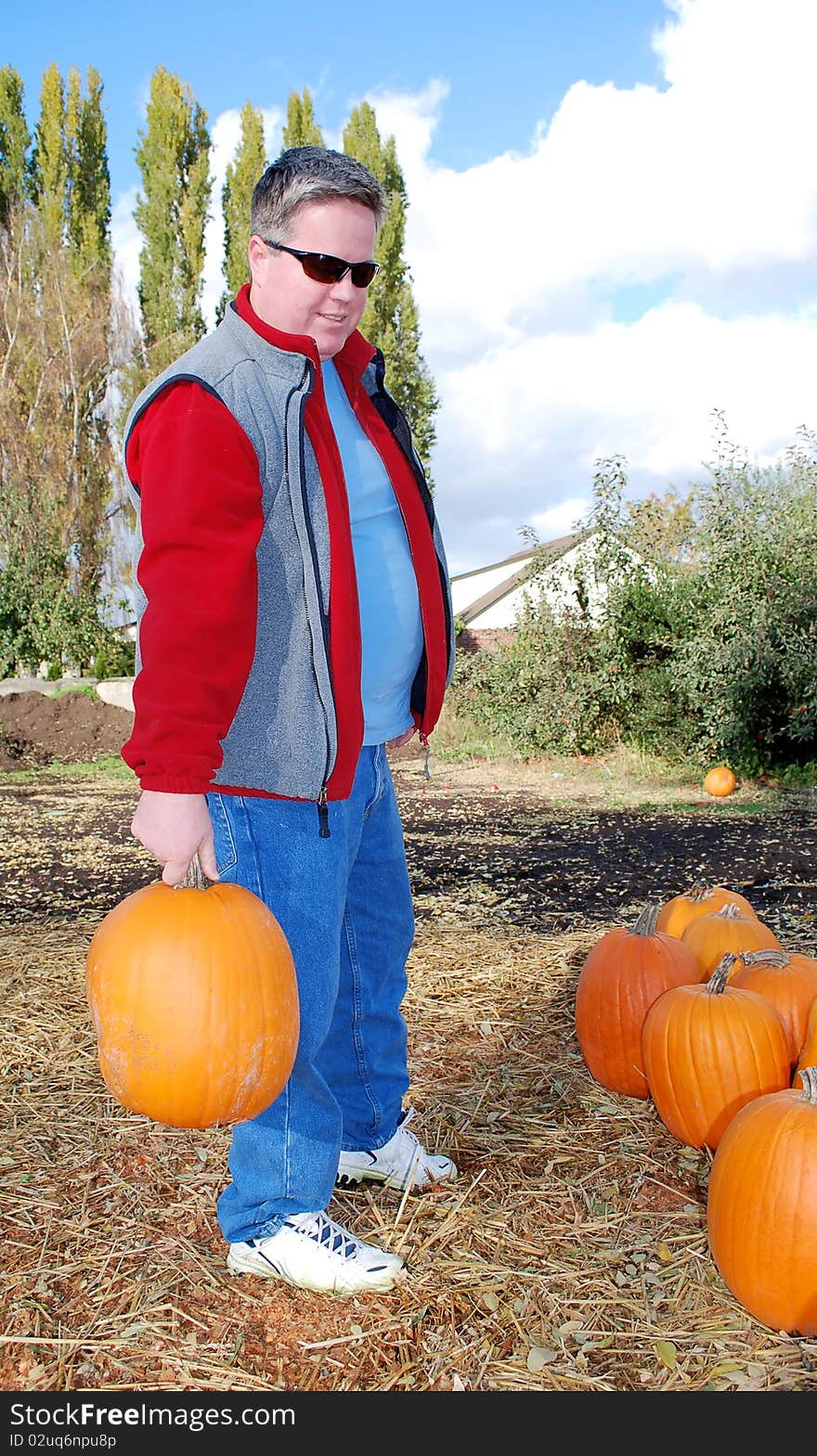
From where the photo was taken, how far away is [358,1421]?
65.6 inches

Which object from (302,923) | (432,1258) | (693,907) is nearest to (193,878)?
(302,923)

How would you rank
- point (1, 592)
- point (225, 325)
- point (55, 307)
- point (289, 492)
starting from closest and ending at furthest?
point (289, 492) < point (225, 325) < point (1, 592) < point (55, 307)

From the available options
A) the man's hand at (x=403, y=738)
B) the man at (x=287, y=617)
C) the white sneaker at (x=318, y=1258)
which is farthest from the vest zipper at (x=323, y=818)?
the white sneaker at (x=318, y=1258)

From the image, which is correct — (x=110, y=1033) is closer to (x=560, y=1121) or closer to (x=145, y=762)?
(x=145, y=762)

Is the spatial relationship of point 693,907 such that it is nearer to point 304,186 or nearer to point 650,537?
point 304,186

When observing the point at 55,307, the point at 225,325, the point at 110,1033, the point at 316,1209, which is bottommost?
the point at 316,1209

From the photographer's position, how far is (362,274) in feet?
6.25

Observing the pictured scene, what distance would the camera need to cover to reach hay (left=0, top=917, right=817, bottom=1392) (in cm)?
178

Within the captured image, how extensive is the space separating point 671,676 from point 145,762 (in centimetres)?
957

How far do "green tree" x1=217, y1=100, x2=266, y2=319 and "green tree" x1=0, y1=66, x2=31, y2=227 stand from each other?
14.5ft

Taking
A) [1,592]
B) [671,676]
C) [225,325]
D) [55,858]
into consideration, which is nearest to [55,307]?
[1,592]

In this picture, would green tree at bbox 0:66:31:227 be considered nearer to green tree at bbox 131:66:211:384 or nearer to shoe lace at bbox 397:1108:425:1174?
green tree at bbox 131:66:211:384

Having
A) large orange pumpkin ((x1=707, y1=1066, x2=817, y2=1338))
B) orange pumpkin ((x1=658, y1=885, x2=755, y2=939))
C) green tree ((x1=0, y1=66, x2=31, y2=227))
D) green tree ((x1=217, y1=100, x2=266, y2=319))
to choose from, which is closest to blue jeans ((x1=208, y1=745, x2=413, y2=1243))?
large orange pumpkin ((x1=707, y1=1066, x2=817, y2=1338))

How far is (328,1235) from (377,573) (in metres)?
1.25
